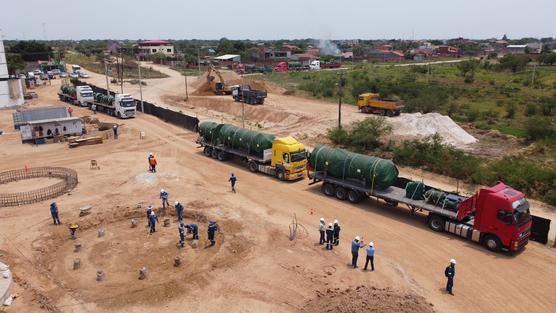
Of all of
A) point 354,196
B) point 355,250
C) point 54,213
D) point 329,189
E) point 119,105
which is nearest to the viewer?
point 355,250

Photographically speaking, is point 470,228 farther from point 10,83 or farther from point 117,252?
point 10,83

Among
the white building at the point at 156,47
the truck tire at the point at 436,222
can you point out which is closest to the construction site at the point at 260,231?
the truck tire at the point at 436,222

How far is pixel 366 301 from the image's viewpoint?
15945mm

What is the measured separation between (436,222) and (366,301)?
28.1ft

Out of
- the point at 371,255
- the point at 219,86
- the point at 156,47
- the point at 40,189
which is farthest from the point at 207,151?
the point at 156,47

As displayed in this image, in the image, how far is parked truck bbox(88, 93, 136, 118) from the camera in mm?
53656

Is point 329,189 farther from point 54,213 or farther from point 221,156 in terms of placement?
point 54,213

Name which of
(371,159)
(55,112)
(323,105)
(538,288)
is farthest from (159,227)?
(323,105)

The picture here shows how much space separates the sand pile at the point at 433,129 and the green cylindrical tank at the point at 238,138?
574 inches

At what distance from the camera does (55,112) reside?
149 ft

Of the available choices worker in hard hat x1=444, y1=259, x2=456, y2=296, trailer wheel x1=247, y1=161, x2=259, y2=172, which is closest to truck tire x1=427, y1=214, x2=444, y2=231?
worker in hard hat x1=444, y1=259, x2=456, y2=296

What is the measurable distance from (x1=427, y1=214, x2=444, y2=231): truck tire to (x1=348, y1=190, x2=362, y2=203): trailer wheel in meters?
4.70

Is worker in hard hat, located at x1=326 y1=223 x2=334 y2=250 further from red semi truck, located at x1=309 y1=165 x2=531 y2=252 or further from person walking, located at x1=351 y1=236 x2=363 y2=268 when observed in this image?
red semi truck, located at x1=309 y1=165 x2=531 y2=252

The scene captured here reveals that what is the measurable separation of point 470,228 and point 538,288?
14.4ft
